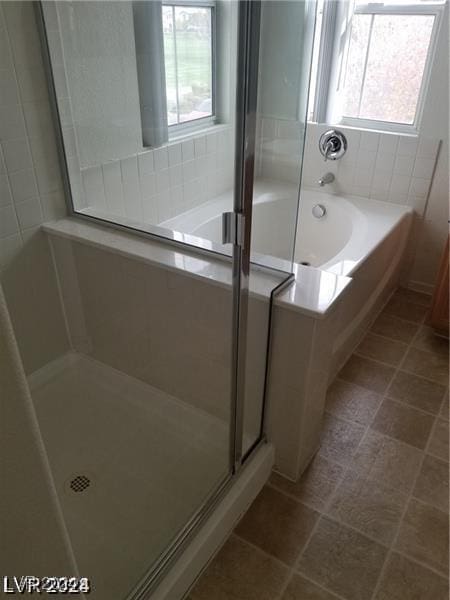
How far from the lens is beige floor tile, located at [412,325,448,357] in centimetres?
235

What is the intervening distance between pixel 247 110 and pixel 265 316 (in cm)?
61

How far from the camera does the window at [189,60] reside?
6.59ft

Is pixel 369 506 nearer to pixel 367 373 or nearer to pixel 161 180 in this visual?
pixel 367 373

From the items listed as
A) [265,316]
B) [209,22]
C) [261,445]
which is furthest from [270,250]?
[209,22]

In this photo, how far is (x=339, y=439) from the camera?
73.0 inches

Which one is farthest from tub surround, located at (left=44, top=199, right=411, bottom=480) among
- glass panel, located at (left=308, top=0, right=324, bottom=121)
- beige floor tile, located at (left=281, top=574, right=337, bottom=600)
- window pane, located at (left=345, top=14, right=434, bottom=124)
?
glass panel, located at (left=308, top=0, right=324, bottom=121)

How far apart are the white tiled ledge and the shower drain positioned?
0.77 m

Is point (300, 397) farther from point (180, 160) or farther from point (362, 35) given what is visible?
point (362, 35)

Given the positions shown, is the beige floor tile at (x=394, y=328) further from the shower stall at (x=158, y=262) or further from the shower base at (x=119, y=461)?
the shower base at (x=119, y=461)

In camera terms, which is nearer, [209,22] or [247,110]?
[247,110]

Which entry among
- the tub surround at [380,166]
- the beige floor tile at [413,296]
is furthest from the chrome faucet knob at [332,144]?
the beige floor tile at [413,296]

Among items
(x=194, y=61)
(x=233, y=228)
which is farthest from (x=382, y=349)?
(x=194, y=61)

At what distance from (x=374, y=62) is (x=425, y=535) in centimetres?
236

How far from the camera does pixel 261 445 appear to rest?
1.68 meters
